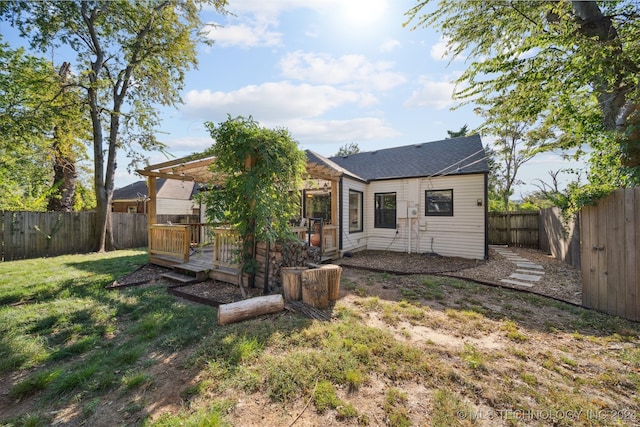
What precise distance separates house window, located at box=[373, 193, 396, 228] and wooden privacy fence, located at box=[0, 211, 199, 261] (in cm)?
1111

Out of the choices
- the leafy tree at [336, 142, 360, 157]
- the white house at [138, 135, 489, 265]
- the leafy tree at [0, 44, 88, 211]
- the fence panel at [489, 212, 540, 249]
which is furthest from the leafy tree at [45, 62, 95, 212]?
the leafy tree at [336, 142, 360, 157]

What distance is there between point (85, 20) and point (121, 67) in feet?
5.38

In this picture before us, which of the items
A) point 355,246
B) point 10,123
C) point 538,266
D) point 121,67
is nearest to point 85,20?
point 121,67

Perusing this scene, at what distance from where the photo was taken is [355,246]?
31.3 feet

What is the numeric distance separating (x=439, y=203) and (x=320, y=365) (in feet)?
26.9

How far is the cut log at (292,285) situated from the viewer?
4.09m

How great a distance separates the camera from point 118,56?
10.3 m

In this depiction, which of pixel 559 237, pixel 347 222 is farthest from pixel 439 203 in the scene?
pixel 559 237

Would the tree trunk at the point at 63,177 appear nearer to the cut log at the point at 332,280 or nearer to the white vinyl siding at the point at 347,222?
Result: the white vinyl siding at the point at 347,222

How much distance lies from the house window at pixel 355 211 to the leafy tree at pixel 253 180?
15.5ft

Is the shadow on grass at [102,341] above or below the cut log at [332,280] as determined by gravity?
below

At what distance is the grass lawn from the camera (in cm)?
201

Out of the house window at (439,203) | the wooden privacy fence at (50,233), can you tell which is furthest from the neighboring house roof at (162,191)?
the house window at (439,203)

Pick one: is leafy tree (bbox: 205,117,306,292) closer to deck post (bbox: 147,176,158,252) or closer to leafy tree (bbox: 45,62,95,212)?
deck post (bbox: 147,176,158,252)
